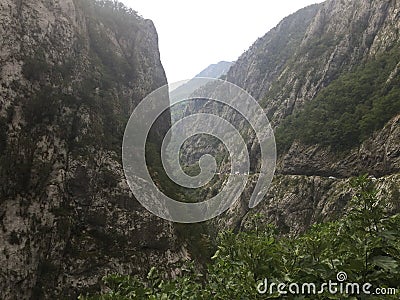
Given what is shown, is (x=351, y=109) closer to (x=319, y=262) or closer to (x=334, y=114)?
(x=334, y=114)

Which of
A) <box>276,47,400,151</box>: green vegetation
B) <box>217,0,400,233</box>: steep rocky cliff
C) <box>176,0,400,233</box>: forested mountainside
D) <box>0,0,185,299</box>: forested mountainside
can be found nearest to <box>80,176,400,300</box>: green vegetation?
<box>0,0,185,299</box>: forested mountainside

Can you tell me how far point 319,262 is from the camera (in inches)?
135

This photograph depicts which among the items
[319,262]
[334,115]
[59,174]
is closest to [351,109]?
[334,115]

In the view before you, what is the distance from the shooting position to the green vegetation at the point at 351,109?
168 ft

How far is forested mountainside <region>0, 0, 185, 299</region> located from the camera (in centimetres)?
2119

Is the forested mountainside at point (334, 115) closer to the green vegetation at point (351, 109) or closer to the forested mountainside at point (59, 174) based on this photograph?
the green vegetation at point (351, 109)

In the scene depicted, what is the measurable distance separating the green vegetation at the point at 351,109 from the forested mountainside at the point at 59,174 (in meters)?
37.6

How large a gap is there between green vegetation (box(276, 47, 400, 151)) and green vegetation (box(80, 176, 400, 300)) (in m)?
51.3

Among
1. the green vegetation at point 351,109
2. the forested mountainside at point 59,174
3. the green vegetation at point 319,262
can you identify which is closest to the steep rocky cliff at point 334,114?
the green vegetation at point 351,109

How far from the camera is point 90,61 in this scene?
108 ft

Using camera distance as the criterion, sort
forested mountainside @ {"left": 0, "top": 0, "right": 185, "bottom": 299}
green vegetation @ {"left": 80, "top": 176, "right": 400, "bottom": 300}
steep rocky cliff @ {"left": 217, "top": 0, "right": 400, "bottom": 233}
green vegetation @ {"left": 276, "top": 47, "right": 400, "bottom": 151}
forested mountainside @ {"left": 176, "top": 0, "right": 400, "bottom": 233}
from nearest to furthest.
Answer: green vegetation @ {"left": 80, "top": 176, "right": 400, "bottom": 300}
forested mountainside @ {"left": 0, "top": 0, "right": 185, "bottom": 299}
steep rocky cliff @ {"left": 217, "top": 0, "right": 400, "bottom": 233}
forested mountainside @ {"left": 176, "top": 0, "right": 400, "bottom": 233}
green vegetation @ {"left": 276, "top": 47, "right": 400, "bottom": 151}

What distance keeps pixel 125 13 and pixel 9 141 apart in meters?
32.4

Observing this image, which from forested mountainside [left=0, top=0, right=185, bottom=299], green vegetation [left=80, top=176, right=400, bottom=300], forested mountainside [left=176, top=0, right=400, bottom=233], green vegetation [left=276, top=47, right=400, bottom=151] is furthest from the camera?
green vegetation [left=276, top=47, right=400, bottom=151]

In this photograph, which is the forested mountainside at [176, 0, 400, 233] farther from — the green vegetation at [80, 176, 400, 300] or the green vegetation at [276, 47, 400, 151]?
the green vegetation at [80, 176, 400, 300]
